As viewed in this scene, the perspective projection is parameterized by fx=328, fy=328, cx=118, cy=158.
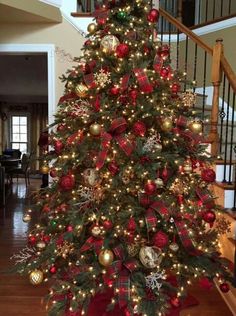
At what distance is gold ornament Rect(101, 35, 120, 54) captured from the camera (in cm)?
198

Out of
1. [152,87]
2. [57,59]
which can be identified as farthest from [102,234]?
[57,59]

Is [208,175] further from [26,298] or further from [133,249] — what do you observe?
[26,298]

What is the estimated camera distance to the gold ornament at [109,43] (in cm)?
198

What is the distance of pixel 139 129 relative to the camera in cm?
194

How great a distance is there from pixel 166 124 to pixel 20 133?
9613 mm

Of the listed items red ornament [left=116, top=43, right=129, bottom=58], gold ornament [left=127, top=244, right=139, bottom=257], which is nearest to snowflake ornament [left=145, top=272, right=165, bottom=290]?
gold ornament [left=127, top=244, right=139, bottom=257]

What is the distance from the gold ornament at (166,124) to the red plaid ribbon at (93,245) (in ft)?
2.49

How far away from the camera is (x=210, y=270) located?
2059 mm

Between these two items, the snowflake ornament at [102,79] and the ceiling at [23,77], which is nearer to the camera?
the snowflake ornament at [102,79]

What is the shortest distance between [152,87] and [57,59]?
2.09 m

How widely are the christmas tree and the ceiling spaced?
242 cm

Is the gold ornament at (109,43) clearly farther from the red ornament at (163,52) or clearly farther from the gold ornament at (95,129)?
the gold ornament at (95,129)

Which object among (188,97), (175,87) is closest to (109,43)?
(175,87)

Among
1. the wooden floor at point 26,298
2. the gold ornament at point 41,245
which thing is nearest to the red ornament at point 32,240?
the gold ornament at point 41,245
